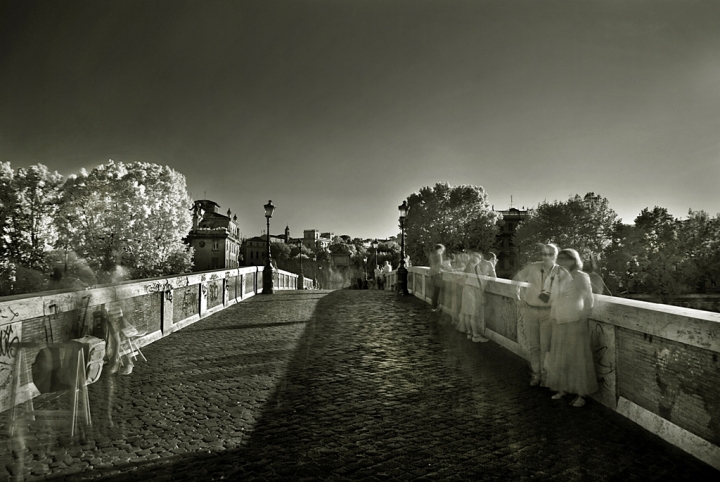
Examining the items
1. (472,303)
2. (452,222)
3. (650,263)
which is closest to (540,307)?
(472,303)

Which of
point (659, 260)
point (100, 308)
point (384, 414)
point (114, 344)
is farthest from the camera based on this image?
point (659, 260)

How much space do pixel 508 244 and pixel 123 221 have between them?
194 feet

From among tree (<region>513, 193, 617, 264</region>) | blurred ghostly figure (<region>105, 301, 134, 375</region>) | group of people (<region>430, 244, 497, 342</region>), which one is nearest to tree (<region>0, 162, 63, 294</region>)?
blurred ghostly figure (<region>105, 301, 134, 375</region>)

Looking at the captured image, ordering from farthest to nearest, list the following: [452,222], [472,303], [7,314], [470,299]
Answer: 1. [452,222]
2. [470,299]
3. [472,303]
4. [7,314]

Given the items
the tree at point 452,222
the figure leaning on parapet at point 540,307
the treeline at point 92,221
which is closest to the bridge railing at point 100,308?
the figure leaning on parapet at point 540,307

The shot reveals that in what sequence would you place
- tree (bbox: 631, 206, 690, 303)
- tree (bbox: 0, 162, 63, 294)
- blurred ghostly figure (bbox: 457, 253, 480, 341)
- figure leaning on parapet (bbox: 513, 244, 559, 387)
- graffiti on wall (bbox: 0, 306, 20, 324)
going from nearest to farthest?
graffiti on wall (bbox: 0, 306, 20, 324) < figure leaning on parapet (bbox: 513, 244, 559, 387) < blurred ghostly figure (bbox: 457, 253, 480, 341) < tree (bbox: 0, 162, 63, 294) < tree (bbox: 631, 206, 690, 303)

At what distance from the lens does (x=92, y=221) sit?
3102 cm

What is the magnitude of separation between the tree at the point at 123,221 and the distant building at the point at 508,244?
166 feet

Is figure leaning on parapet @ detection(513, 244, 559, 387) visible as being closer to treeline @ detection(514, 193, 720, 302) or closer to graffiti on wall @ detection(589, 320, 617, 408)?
graffiti on wall @ detection(589, 320, 617, 408)

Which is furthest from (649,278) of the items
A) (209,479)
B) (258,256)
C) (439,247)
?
(258,256)

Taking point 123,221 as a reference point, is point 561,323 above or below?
below

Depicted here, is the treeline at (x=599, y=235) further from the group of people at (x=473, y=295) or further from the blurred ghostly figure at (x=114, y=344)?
the blurred ghostly figure at (x=114, y=344)

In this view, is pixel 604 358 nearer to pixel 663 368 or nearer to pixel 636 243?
pixel 663 368

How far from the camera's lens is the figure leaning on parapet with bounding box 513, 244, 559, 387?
5.49 m
